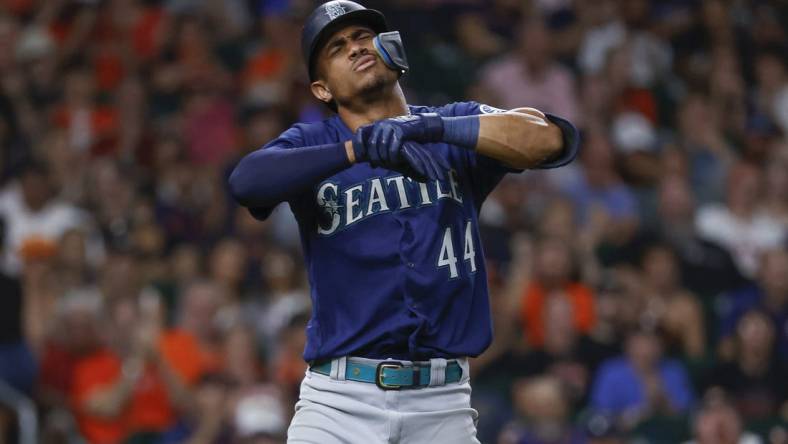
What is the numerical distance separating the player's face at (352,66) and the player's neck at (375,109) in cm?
4

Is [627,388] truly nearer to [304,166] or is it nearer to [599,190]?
[599,190]

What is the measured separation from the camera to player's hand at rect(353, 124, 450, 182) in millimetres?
3234

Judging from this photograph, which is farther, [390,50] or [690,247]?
[690,247]

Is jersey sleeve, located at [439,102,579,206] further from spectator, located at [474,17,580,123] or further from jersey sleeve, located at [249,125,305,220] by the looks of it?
spectator, located at [474,17,580,123]

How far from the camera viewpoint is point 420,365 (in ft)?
11.5

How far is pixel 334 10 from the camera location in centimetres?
360

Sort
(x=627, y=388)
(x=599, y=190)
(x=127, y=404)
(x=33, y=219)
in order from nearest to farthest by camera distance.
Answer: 1. (x=127, y=404)
2. (x=627, y=388)
3. (x=33, y=219)
4. (x=599, y=190)

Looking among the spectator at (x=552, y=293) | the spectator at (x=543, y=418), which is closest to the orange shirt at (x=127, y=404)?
the spectator at (x=543, y=418)

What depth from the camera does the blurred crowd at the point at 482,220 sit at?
7.04 metres

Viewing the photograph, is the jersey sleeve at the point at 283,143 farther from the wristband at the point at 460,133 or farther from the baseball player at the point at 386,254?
the wristband at the point at 460,133

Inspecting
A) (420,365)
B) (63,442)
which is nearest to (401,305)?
(420,365)

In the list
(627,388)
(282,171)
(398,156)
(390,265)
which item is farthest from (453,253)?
(627,388)

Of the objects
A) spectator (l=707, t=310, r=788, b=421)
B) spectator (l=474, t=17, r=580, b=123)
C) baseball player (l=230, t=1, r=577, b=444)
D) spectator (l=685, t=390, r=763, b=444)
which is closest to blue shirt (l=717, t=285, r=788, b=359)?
spectator (l=707, t=310, r=788, b=421)

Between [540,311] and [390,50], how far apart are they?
438 centimetres
